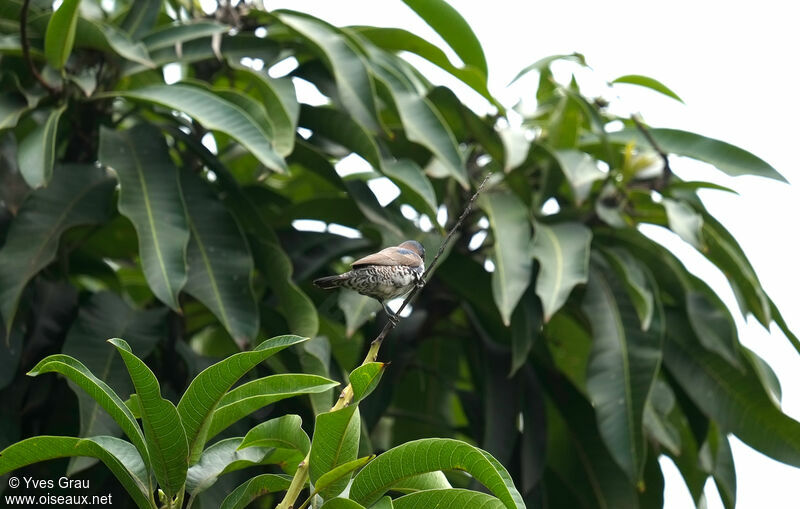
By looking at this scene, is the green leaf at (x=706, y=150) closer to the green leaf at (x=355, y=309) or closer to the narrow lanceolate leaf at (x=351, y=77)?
the narrow lanceolate leaf at (x=351, y=77)

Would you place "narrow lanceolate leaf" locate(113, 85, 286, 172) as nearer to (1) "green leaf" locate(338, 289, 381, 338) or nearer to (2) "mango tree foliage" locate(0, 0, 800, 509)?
(2) "mango tree foliage" locate(0, 0, 800, 509)

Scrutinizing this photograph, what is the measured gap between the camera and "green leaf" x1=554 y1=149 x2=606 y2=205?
385 centimetres

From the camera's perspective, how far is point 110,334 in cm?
→ 332

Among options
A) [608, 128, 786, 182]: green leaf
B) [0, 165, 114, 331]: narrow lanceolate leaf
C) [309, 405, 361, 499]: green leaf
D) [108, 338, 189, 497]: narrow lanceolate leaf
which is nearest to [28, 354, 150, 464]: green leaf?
[108, 338, 189, 497]: narrow lanceolate leaf

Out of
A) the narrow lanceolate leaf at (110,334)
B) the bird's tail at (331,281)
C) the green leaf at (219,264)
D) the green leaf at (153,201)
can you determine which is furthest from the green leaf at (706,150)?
the bird's tail at (331,281)

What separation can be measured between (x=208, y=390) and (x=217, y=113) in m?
1.72

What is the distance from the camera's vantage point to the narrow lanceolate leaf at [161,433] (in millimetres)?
1842

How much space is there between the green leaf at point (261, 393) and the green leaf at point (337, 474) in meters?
0.13

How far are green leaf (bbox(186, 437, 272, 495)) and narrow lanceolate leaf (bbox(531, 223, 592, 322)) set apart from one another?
147 centimetres

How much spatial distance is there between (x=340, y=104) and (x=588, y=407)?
4.86 feet

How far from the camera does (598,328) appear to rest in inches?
151

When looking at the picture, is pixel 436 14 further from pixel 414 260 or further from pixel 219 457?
pixel 219 457

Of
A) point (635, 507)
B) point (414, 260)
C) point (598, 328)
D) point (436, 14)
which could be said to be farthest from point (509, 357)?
point (414, 260)

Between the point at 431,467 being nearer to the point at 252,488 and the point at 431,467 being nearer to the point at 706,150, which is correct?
the point at 252,488
